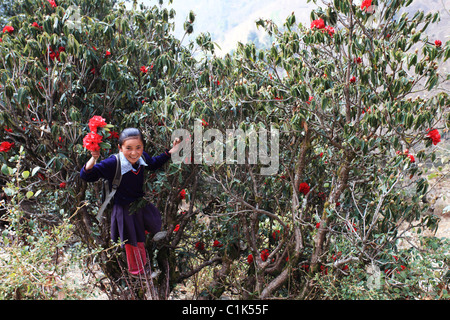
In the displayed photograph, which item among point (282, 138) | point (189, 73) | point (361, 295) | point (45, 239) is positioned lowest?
point (361, 295)

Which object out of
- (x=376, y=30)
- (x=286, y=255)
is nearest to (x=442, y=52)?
(x=376, y=30)

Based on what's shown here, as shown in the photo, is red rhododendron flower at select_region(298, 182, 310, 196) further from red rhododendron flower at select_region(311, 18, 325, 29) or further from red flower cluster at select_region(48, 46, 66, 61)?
red flower cluster at select_region(48, 46, 66, 61)

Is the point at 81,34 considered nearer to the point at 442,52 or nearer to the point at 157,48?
the point at 157,48

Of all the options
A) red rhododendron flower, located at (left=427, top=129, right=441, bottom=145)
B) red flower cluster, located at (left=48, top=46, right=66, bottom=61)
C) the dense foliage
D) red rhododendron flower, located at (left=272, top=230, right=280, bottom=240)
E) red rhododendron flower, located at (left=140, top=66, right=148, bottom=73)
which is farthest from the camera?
red rhododendron flower, located at (left=272, top=230, right=280, bottom=240)

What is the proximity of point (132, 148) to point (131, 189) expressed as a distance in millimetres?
396

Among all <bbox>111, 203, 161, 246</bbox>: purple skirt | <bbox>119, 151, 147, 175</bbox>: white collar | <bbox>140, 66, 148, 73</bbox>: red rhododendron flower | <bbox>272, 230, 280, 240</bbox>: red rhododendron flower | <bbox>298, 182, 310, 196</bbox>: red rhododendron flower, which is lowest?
<bbox>272, 230, 280, 240</bbox>: red rhododendron flower

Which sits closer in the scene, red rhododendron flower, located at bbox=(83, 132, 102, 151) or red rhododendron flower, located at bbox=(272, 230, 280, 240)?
red rhododendron flower, located at bbox=(83, 132, 102, 151)

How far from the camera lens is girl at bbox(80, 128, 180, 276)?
2.89 m

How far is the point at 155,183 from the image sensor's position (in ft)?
10.9

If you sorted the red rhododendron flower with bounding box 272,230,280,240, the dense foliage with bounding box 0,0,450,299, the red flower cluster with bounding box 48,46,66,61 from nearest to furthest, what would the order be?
the dense foliage with bounding box 0,0,450,299 → the red flower cluster with bounding box 48,46,66,61 → the red rhododendron flower with bounding box 272,230,280,240

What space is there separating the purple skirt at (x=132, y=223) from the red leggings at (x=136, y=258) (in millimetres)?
69

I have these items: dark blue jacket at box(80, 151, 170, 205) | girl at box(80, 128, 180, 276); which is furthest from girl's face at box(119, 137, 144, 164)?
dark blue jacket at box(80, 151, 170, 205)

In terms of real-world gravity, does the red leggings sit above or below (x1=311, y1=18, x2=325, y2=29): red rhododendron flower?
below
